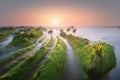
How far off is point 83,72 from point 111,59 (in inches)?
284

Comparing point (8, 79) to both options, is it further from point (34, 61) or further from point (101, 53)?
point (101, 53)

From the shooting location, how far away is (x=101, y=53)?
35.4m

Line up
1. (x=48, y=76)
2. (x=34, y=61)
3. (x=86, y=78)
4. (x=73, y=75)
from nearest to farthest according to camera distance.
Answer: (x=48, y=76) < (x=86, y=78) < (x=73, y=75) < (x=34, y=61)

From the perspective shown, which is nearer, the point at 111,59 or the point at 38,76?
the point at 38,76

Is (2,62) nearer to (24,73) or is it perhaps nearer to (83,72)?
(24,73)

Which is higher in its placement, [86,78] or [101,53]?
[101,53]

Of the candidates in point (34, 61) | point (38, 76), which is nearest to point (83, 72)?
point (38, 76)

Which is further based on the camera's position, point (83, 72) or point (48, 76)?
point (83, 72)

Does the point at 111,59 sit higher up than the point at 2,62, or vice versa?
the point at 111,59

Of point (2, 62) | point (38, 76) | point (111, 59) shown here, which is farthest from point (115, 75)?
point (2, 62)

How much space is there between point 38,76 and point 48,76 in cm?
188

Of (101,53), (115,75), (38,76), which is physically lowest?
(115,75)

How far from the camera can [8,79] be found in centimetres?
2828

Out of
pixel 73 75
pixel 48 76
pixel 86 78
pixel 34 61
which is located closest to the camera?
pixel 48 76
